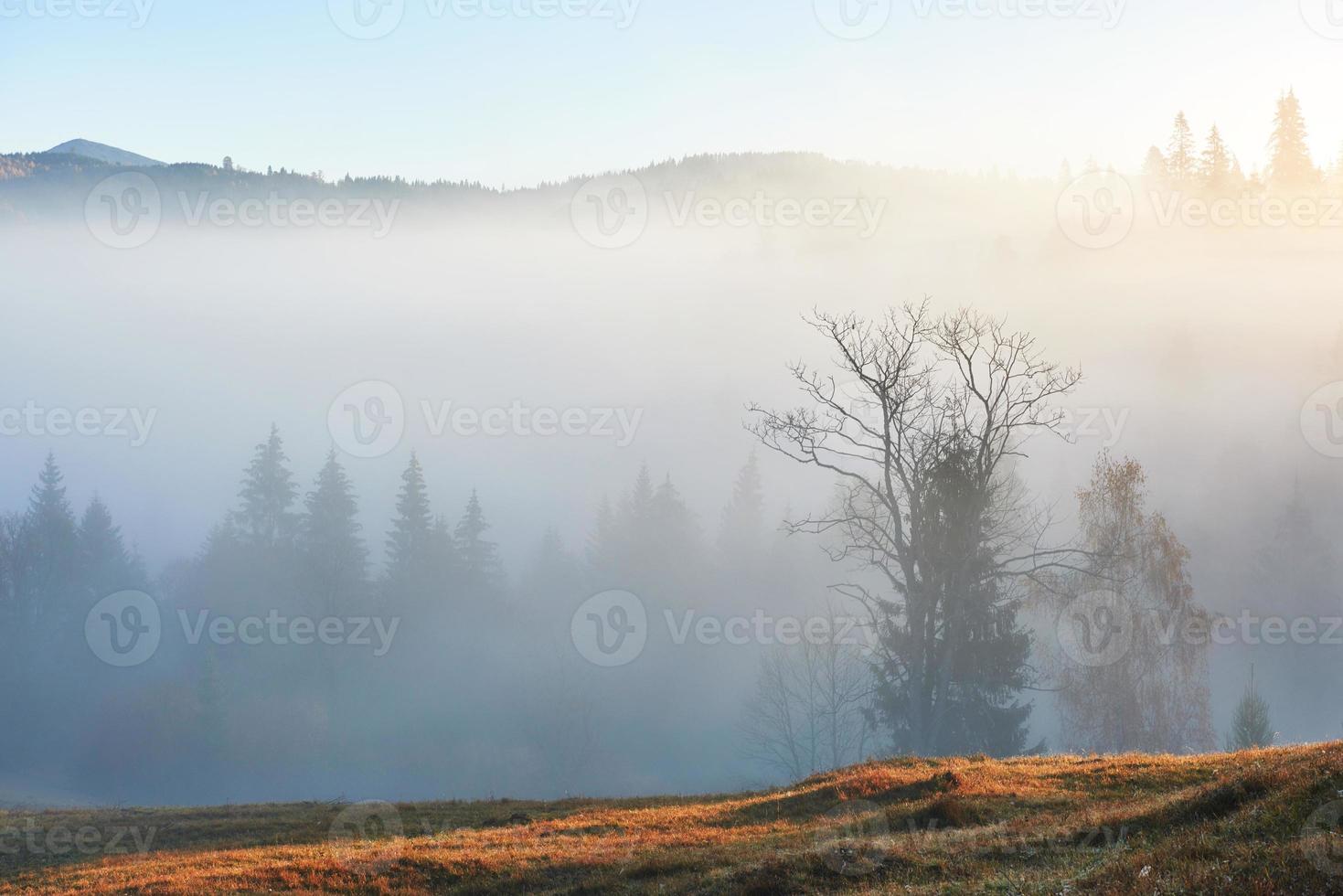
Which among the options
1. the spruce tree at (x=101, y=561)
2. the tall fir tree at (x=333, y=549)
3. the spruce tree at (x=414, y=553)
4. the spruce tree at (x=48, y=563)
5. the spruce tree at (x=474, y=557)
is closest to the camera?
the tall fir tree at (x=333, y=549)

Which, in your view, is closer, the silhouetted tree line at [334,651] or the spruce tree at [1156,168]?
the silhouetted tree line at [334,651]

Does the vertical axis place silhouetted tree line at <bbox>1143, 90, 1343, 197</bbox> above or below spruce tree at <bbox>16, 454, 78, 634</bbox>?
above

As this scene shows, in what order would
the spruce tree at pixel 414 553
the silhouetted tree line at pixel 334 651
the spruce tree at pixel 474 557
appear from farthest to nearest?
the spruce tree at pixel 474 557
the spruce tree at pixel 414 553
the silhouetted tree line at pixel 334 651

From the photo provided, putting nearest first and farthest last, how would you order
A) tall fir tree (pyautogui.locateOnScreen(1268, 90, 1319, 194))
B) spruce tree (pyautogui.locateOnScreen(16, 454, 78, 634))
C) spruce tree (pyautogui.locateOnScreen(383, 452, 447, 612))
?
1. spruce tree (pyautogui.locateOnScreen(16, 454, 78, 634))
2. spruce tree (pyautogui.locateOnScreen(383, 452, 447, 612))
3. tall fir tree (pyautogui.locateOnScreen(1268, 90, 1319, 194))

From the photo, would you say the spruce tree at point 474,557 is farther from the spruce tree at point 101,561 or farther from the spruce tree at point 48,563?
the spruce tree at point 48,563

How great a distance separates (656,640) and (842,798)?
76.3 meters

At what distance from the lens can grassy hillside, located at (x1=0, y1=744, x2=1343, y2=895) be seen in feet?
36.1

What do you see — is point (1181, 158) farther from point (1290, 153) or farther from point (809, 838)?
point (809, 838)

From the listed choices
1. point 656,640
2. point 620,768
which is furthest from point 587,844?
point 656,640

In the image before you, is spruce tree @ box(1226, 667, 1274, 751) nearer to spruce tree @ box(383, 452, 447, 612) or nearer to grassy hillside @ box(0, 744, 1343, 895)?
grassy hillside @ box(0, 744, 1343, 895)

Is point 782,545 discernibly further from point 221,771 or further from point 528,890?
point 528,890

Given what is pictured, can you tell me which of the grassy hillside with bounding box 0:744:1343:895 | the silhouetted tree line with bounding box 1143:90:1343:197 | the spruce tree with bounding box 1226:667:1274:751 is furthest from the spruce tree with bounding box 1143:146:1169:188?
the grassy hillside with bounding box 0:744:1343:895

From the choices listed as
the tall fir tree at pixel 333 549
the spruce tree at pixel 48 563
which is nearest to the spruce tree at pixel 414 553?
the tall fir tree at pixel 333 549

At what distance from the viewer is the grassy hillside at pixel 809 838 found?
36.1ft
